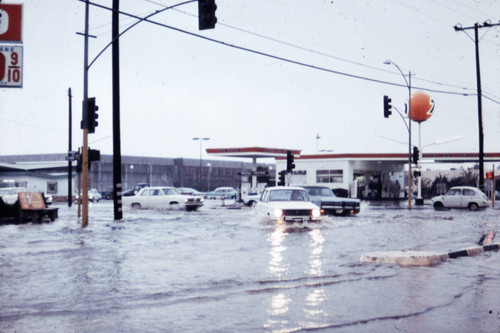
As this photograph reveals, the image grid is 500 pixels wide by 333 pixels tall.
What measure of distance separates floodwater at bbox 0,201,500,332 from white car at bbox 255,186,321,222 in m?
3.60

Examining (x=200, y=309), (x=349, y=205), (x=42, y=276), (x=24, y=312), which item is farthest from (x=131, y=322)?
(x=349, y=205)

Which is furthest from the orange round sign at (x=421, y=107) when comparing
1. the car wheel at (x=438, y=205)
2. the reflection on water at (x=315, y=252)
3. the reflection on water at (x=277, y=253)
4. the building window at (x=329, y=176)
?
the reflection on water at (x=277, y=253)

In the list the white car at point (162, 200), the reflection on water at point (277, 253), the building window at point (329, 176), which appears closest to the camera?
the reflection on water at point (277, 253)

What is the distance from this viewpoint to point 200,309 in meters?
7.09

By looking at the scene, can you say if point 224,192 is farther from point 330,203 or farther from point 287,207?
point 287,207

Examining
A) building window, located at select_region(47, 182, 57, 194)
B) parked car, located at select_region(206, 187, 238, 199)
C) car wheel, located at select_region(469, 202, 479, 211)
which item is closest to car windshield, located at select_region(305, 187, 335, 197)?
car wheel, located at select_region(469, 202, 479, 211)

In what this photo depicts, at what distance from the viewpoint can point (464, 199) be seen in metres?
38.5

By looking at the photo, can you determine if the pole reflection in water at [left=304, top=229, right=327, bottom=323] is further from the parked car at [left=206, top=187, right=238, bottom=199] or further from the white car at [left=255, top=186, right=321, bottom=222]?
the parked car at [left=206, top=187, right=238, bottom=199]

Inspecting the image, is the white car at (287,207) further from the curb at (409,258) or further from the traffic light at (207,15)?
the curb at (409,258)

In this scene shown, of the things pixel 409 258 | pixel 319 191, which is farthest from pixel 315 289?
pixel 319 191

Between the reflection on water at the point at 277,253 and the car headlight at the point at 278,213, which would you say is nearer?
the reflection on water at the point at 277,253

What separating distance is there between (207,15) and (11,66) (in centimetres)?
541

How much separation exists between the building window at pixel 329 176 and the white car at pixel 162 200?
2750cm

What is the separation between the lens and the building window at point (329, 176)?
2384 inches
